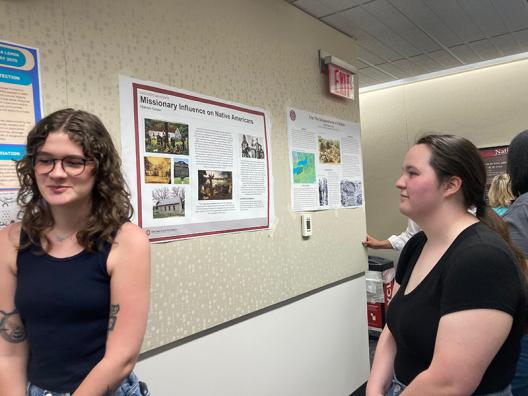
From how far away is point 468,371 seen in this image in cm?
91

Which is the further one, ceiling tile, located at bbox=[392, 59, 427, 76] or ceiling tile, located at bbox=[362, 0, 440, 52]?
ceiling tile, located at bbox=[392, 59, 427, 76]

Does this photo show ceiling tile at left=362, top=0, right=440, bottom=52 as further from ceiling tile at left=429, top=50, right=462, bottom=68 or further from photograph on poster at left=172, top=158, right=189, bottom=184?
photograph on poster at left=172, top=158, right=189, bottom=184

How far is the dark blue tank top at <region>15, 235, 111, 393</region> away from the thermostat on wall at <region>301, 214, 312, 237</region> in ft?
4.50

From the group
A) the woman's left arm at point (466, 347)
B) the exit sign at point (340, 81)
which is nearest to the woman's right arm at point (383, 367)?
the woman's left arm at point (466, 347)

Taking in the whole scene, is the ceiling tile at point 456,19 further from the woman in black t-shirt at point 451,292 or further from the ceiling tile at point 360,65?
A: the woman in black t-shirt at point 451,292

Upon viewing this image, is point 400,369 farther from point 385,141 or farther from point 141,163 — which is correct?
point 385,141

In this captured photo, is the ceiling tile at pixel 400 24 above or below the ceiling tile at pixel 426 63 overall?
below

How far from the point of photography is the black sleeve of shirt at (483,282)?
90 cm

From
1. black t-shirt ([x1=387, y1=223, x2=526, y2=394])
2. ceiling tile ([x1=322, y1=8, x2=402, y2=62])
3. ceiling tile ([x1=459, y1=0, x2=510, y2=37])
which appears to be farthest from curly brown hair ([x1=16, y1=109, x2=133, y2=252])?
ceiling tile ([x1=459, y1=0, x2=510, y2=37])

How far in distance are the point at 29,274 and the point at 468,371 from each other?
42.3 inches

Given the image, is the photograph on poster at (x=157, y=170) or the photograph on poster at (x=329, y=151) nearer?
the photograph on poster at (x=157, y=170)

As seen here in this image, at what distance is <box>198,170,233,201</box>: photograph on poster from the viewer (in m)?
1.65

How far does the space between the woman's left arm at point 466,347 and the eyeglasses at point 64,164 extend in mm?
960

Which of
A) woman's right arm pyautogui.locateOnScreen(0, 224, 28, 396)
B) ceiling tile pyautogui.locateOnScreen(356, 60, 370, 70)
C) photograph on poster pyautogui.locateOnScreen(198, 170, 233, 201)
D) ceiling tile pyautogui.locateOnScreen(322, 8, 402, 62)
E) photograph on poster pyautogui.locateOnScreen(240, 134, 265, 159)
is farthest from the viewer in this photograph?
ceiling tile pyautogui.locateOnScreen(356, 60, 370, 70)
